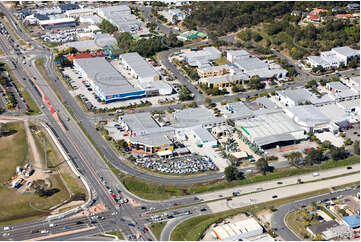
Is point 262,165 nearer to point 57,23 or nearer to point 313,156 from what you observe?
point 313,156

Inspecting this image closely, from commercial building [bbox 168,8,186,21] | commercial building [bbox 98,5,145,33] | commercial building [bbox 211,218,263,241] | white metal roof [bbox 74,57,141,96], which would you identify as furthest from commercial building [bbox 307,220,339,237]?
commercial building [bbox 168,8,186,21]

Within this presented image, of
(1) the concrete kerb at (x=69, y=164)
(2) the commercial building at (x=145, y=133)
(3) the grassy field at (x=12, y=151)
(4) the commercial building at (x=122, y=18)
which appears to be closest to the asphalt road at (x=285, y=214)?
(2) the commercial building at (x=145, y=133)

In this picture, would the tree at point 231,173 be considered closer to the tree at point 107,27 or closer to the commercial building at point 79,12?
the tree at point 107,27

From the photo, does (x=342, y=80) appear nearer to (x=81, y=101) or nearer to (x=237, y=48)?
(x=237, y=48)

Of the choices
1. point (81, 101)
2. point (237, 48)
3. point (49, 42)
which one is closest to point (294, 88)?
point (237, 48)

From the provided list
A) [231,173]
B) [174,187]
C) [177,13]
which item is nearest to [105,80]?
[174,187]

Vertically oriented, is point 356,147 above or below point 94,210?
above
